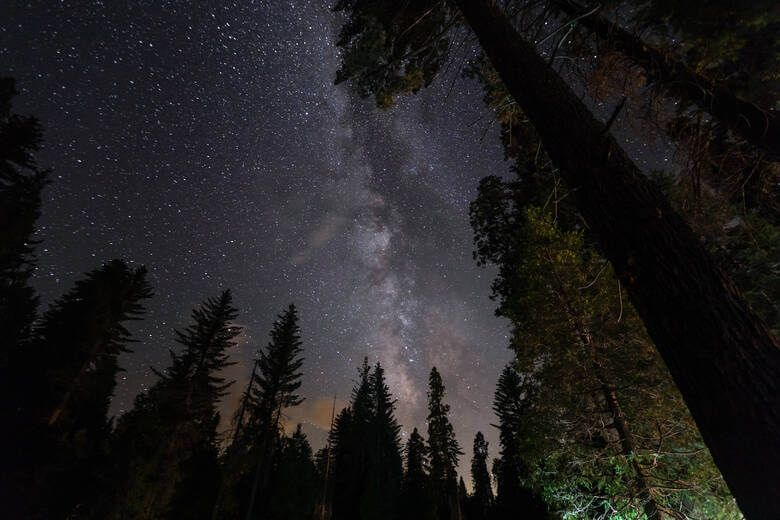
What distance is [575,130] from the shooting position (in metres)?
A: 2.81

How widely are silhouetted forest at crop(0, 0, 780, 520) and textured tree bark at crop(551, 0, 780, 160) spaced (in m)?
0.02

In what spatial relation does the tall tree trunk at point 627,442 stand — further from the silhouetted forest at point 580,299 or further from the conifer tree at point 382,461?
the conifer tree at point 382,461

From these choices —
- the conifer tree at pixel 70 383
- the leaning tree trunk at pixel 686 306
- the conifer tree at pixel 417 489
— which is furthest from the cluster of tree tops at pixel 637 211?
the conifer tree at pixel 417 489

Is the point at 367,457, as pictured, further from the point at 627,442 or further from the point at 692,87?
the point at 692,87

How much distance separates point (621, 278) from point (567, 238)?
24.6 ft

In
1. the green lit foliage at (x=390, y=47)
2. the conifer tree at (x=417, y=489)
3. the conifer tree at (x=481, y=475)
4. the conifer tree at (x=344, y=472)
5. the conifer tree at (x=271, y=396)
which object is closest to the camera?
the green lit foliage at (x=390, y=47)

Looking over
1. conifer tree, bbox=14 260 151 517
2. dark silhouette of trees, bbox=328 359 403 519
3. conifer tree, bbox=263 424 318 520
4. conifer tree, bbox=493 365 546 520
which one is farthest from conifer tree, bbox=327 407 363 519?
conifer tree, bbox=14 260 151 517

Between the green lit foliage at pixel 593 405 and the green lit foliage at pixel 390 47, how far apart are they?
4.06 meters

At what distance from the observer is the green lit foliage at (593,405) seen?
5966mm

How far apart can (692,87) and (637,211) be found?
290cm

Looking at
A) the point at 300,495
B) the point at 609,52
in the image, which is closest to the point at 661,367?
the point at 609,52

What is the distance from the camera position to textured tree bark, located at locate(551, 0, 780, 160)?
10.5 ft

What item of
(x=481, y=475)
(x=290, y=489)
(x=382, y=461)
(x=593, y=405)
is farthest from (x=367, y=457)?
(x=593, y=405)

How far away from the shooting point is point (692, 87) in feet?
12.3
